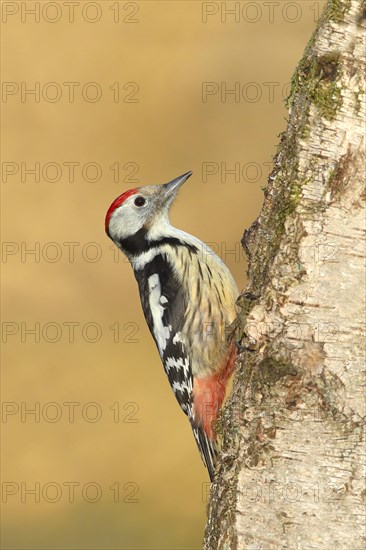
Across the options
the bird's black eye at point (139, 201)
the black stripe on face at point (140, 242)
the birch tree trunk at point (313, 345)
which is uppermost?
the bird's black eye at point (139, 201)

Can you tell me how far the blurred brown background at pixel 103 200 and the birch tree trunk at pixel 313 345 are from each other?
313 centimetres

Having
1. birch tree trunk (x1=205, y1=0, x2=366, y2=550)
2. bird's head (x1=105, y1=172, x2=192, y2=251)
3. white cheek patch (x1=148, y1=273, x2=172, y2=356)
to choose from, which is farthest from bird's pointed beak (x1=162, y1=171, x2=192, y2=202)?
birch tree trunk (x1=205, y1=0, x2=366, y2=550)

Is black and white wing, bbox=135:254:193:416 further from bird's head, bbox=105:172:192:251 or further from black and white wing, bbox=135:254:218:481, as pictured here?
bird's head, bbox=105:172:192:251

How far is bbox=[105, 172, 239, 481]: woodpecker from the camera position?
390 centimetres

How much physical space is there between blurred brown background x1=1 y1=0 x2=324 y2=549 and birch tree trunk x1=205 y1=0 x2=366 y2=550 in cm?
313

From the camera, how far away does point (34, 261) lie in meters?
5.58

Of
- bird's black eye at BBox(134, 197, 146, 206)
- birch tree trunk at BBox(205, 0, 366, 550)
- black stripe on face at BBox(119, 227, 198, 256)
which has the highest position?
bird's black eye at BBox(134, 197, 146, 206)

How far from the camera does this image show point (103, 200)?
5.64 metres

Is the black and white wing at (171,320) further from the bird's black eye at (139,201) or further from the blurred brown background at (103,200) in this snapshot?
the blurred brown background at (103,200)

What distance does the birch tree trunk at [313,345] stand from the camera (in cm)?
221

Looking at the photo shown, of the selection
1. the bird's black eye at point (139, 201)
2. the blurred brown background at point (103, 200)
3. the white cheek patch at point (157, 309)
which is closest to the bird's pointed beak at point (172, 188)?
the bird's black eye at point (139, 201)

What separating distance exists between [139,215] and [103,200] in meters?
1.45

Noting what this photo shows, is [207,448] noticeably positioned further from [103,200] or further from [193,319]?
[103,200]

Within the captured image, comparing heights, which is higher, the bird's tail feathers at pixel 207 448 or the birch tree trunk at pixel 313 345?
the birch tree trunk at pixel 313 345
